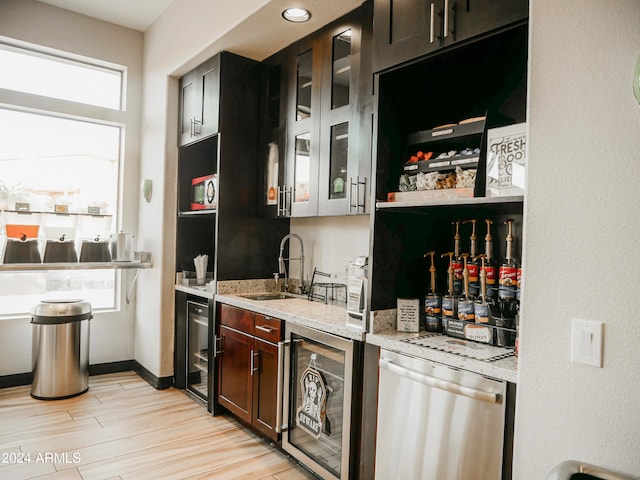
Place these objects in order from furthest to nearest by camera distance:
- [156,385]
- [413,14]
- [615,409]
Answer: [156,385], [413,14], [615,409]

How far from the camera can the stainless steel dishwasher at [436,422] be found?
1.53 metres

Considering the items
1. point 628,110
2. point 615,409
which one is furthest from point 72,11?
point 615,409

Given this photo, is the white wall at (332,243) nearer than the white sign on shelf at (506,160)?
No

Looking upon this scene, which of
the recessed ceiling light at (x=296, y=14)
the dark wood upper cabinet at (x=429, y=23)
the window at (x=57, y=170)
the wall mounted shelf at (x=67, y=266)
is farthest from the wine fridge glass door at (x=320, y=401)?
the window at (x=57, y=170)

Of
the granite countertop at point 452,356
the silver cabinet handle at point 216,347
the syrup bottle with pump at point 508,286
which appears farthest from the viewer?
the silver cabinet handle at point 216,347

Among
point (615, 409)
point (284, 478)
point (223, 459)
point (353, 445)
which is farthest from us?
point (223, 459)

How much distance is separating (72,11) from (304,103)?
8.41ft

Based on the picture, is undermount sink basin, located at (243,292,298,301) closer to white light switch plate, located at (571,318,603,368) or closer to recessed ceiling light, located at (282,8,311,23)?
recessed ceiling light, located at (282,8,311,23)

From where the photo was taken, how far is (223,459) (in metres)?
2.62

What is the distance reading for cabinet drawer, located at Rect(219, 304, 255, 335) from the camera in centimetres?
288

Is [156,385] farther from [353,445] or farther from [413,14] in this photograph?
[413,14]

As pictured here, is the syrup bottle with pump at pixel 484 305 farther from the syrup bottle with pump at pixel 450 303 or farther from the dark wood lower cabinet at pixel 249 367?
the dark wood lower cabinet at pixel 249 367

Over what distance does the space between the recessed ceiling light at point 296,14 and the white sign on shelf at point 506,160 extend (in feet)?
4.75

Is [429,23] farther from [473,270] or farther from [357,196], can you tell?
[473,270]
